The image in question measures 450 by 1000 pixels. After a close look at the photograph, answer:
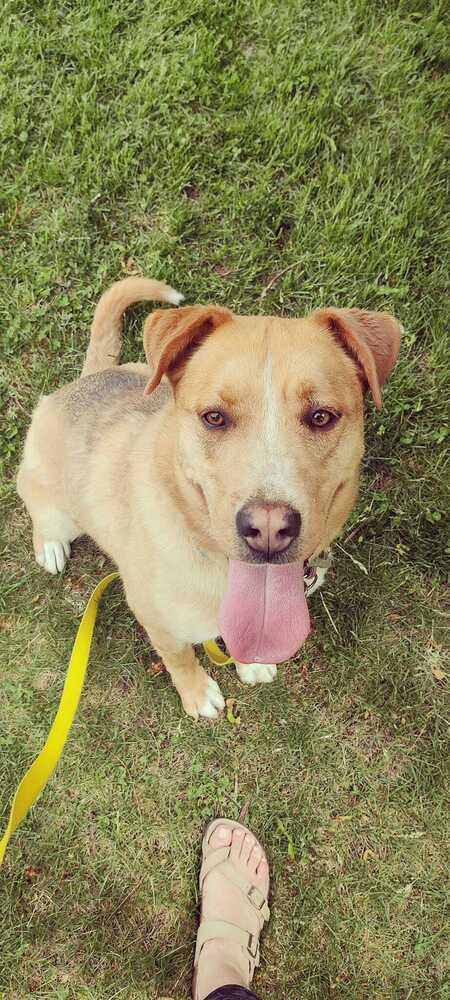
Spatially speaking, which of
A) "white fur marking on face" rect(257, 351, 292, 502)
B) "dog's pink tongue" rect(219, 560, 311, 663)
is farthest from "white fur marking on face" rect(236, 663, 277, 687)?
"white fur marking on face" rect(257, 351, 292, 502)

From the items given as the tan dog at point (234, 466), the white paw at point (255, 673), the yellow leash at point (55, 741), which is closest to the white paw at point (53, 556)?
the yellow leash at point (55, 741)

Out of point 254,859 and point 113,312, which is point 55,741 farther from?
point 113,312

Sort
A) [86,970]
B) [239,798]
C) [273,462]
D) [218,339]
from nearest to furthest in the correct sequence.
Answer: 1. [273,462]
2. [218,339]
3. [86,970]
4. [239,798]

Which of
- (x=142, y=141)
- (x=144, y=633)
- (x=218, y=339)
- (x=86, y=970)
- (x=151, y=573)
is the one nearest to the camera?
(x=218, y=339)

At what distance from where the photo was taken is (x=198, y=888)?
4051mm

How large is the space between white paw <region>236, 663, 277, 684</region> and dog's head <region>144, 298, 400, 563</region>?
5.41 ft

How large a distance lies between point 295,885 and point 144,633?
1785 millimetres

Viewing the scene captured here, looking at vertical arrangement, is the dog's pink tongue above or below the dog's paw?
above

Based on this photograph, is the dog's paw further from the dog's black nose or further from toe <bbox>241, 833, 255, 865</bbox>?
the dog's black nose

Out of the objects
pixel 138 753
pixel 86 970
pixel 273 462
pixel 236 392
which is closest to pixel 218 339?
pixel 236 392

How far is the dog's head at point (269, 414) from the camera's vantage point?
2338mm

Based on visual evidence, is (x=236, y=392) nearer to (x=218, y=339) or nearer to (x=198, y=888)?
(x=218, y=339)

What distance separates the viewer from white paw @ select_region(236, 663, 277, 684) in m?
4.22

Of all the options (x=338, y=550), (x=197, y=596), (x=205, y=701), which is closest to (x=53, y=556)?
(x=205, y=701)
